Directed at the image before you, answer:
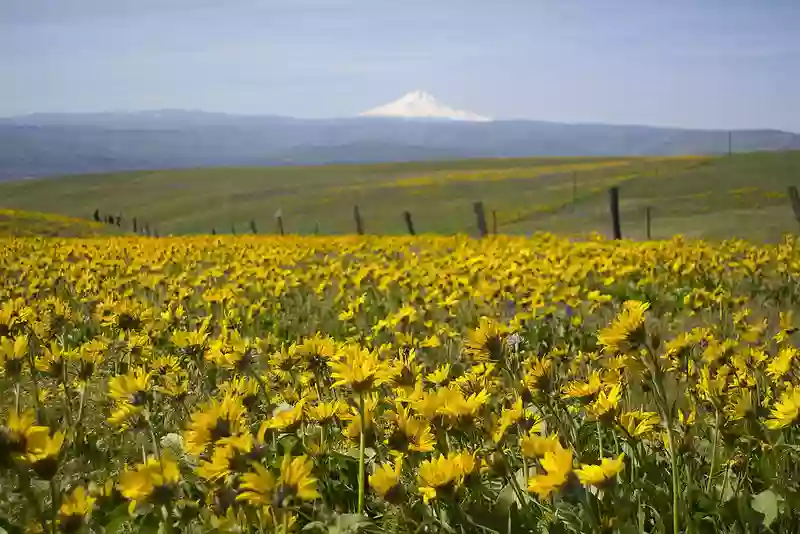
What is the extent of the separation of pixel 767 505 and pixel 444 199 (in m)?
58.6

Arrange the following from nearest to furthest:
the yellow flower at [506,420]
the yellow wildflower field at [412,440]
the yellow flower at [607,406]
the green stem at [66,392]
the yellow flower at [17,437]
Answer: the yellow flower at [17,437]
the yellow wildflower field at [412,440]
the yellow flower at [506,420]
the yellow flower at [607,406]
the green stem at [66,392]

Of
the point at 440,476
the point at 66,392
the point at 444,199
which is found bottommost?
the point at 444,199

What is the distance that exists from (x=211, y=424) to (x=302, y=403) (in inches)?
24.3

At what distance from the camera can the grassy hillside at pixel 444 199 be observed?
3400 centimetres

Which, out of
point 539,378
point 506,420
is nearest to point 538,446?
point 506,420

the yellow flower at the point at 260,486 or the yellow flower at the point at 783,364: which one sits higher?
the yellow flower at the point at 260,486

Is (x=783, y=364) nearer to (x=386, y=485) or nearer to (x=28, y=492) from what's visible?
(x=386, y=485)

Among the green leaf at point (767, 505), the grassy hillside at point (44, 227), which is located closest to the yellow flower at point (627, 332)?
the green leaf at point (767, 505)

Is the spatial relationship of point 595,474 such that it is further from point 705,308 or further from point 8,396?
point 705,308

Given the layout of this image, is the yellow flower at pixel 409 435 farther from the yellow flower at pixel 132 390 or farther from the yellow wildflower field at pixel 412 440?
the yellow flower at pixel 132 390

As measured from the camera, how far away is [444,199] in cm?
6072

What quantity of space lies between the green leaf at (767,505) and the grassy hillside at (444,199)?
21.9m

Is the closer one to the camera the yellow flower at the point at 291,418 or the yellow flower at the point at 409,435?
the yellow flower at the point at 409,435

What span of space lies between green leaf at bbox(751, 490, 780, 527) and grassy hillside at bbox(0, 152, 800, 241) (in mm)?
21860
